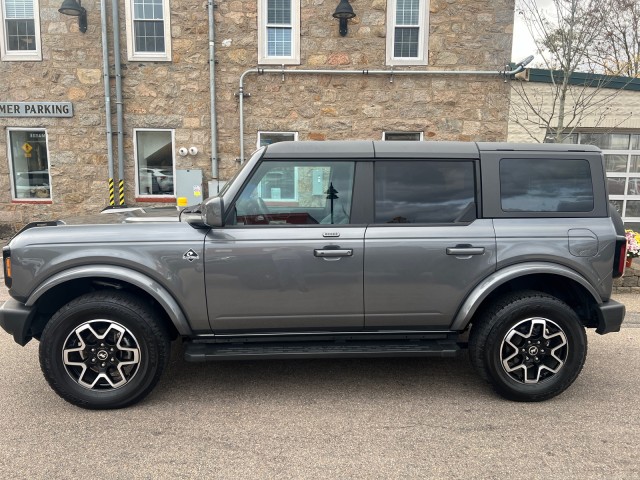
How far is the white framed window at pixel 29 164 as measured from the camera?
11008mm

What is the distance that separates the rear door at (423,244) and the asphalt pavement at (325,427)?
655 mm

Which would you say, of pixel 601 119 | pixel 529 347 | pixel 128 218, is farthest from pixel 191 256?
pixel 601 119

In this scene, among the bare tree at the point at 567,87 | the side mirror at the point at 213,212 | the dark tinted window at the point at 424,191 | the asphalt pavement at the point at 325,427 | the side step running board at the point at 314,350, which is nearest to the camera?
the asphalt pavement at the point at 325,427

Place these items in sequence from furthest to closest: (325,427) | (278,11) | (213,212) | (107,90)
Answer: (278,11) → (107,90) → (213,212) → (325,427)

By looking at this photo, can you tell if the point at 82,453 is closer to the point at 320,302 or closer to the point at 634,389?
the point at 320,302

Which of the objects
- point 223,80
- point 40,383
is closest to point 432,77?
point 223,80

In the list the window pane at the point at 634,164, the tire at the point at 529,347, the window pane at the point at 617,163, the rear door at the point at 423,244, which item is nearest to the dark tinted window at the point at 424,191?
the rear door at the point at 423,244

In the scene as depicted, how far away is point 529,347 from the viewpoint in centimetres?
352

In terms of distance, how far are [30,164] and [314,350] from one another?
10518 millimetres

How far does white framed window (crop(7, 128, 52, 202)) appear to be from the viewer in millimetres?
11008


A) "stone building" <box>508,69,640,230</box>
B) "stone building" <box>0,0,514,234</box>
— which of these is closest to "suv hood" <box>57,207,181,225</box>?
"stone building" <box>0,0,514,234</box>

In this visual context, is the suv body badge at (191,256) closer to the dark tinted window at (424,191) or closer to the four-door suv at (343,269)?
the four-door suv at (343,269)

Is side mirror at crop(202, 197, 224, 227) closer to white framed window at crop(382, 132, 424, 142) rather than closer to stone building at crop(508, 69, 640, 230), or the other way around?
white framed window at crop(382, 132, 424, 142)

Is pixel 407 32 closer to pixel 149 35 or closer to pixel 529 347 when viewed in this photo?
pixel 149 35
